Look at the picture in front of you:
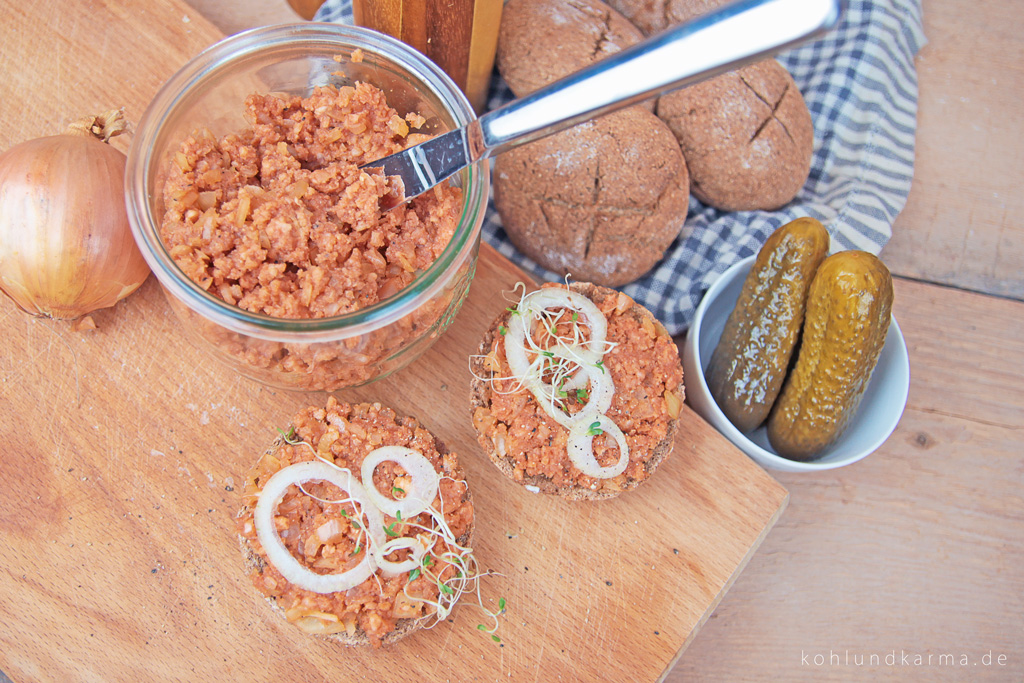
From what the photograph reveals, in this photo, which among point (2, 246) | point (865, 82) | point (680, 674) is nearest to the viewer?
point (2, 246)

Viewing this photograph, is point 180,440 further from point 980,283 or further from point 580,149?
point 980,283

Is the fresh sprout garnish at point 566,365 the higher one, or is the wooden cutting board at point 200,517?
the fresh sprout garnish at point 566,365

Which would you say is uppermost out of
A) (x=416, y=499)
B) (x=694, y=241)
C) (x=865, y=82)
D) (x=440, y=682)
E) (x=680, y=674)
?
(x=865, y=82)

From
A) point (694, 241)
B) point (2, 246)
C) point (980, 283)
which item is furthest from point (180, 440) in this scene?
point (980, 283)

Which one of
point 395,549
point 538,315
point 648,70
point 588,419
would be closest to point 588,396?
point 588,419

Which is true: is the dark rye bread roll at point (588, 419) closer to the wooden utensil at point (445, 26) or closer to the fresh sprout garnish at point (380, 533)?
the fresh sprout garnish at point (380, 533)

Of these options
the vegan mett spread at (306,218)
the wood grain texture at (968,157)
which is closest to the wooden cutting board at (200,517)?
the vegan mett spread at (306,218)
